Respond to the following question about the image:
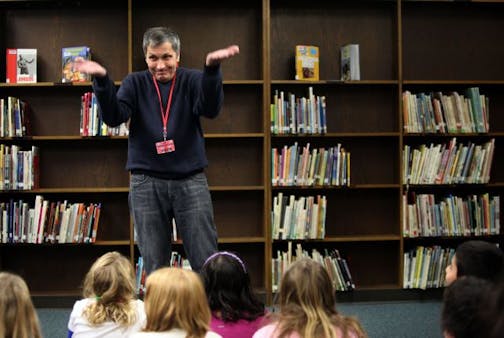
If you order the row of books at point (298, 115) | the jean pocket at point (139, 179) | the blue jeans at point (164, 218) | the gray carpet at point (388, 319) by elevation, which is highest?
the row of books at point (298, 115)

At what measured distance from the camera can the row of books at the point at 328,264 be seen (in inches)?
189

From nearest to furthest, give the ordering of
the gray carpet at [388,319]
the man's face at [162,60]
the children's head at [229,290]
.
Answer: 1. the children's head at [229,290]
2. the man's face at [162,60]
3. the gray carpet at [388,319]

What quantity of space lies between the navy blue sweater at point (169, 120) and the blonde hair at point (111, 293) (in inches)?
18.8

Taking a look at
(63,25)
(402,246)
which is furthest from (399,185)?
(63,25)

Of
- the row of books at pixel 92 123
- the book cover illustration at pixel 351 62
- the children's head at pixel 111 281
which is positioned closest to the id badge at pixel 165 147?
the children's head at pixel 111 281

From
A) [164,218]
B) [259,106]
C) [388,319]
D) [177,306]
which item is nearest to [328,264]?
[388,319]

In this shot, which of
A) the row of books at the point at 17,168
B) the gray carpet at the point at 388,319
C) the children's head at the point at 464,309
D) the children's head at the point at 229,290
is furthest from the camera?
the row of books at the point at 17,168

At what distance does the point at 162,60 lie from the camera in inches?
107

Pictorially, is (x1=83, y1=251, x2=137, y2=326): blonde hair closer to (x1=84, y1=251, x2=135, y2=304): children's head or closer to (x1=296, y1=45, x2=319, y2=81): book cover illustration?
(x1=84, y1=251, x2=135, y2=304): children's head

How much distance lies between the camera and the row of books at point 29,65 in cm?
479

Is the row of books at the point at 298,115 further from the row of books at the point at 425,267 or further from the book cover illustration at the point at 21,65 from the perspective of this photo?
the book cover illustration at the point at 21,65

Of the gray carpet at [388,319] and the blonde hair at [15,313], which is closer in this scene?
the blonde hair at [15,313]

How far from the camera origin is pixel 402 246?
15.9ft

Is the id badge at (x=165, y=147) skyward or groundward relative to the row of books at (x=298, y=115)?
groundward
